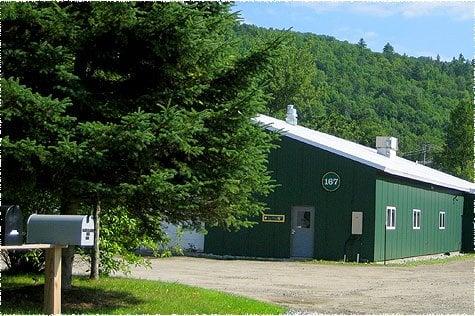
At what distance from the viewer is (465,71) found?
84625 mm

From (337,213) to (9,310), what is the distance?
650 inches

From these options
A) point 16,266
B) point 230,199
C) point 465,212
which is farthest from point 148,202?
point 465,212

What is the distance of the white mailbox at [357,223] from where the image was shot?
80.3 ft

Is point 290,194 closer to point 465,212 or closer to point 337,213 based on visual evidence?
point 337,213

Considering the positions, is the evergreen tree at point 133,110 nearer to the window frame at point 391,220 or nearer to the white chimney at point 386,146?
the window frame at point 391,220

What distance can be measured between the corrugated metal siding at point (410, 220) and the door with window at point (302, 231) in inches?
88.8

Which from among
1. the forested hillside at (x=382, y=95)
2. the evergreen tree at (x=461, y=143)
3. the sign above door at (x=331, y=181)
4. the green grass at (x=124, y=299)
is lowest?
the green grass at (x=124, y=299)

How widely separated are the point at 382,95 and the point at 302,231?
5811cm

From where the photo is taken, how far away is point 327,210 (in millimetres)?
25109

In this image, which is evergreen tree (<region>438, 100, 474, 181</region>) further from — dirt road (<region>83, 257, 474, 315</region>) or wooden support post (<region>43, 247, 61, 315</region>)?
wooden support post (<region>43, 247, 61, 315</region>)

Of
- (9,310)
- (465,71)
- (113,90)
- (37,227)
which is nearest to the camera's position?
(37,227)

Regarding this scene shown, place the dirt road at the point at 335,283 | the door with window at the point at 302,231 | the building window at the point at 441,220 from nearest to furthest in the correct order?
the dirt road at the point at 335,283, the door with window at the point at 302,231, the building window at the point at 441,220

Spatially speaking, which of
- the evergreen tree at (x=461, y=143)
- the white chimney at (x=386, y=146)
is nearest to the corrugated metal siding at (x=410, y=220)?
the white chimney at (x=386, y=146)

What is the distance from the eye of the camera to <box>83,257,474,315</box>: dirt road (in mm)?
12867
